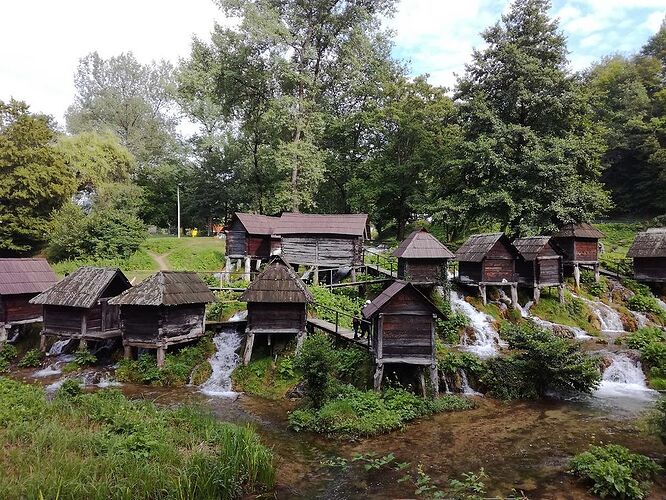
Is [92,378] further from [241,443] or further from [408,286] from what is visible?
[408,286]

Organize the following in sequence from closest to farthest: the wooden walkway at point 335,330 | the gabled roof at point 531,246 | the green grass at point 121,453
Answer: the green grass at point 121,453 → the wooden walkway at point 335,330 → the gabled roof at point 531,246

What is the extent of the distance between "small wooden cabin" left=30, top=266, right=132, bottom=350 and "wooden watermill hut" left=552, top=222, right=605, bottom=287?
84.5 ft

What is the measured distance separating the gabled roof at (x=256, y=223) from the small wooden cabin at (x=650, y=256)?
23711mm

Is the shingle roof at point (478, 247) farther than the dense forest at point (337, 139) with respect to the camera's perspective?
No

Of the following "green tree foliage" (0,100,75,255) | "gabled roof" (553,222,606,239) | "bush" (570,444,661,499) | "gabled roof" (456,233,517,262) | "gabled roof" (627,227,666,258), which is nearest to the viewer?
"bush" (570,444,661,499)

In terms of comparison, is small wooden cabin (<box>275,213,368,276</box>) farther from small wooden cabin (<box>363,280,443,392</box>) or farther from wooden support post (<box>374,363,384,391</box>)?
wooden support post (<box>374,363,384,391</box>)

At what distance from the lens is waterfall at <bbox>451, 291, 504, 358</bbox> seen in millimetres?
21000

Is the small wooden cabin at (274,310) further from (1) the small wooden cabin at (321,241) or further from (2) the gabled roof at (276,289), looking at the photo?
(1) the small wooden cabin at (321,241)

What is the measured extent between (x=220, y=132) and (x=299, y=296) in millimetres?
33548

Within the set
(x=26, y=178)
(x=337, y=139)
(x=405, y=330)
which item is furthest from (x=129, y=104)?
(x=405, y=330)

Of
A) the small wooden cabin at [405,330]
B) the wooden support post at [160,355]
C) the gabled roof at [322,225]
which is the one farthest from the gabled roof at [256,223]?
the small wooden cabin at [405,330]

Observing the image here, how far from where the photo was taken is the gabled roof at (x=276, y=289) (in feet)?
59.9

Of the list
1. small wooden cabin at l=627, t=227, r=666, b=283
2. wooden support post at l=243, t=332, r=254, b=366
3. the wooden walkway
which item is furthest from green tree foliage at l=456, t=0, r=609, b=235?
wooden support post at l=243, t=332, r=254, b=366

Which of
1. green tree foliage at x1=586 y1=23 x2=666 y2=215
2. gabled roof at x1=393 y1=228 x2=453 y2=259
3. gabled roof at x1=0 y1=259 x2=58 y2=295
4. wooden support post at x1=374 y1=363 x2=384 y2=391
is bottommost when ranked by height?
wooden support post at x1=374 y1=363 x2=384 y2=391
